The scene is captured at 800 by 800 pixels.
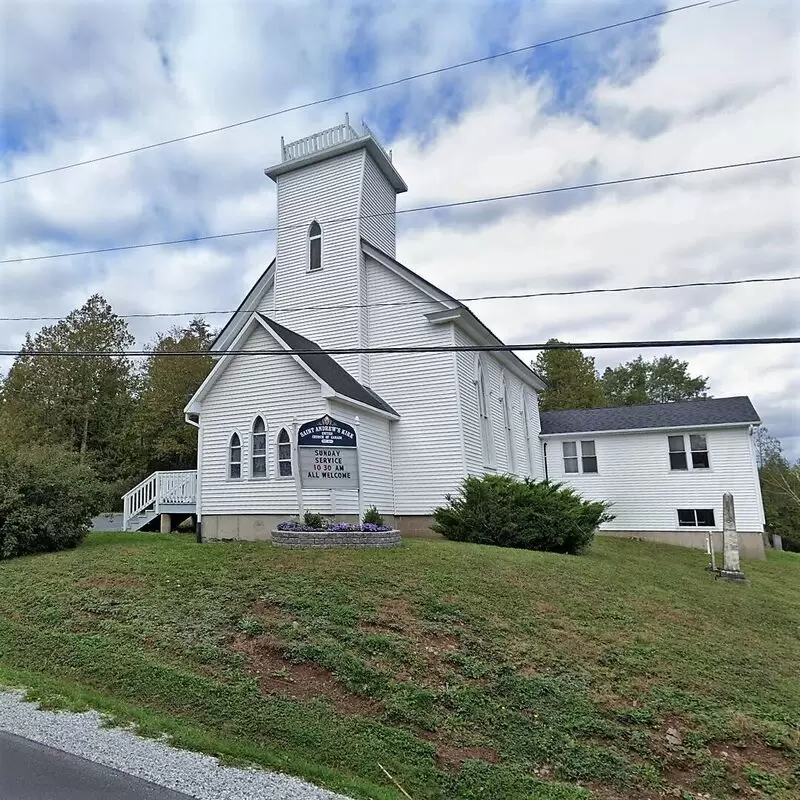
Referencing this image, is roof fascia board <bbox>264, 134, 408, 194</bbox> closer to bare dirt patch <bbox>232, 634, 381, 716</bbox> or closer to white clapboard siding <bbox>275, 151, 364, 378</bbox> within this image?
white clapboard siding <bbox>275, 151, 364, 378</bbox>

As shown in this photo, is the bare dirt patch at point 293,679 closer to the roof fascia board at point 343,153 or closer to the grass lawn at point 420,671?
the grass lawn at point 420,671

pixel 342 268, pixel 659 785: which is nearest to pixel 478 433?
pixel 342 268

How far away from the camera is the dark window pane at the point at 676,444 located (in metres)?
22.1

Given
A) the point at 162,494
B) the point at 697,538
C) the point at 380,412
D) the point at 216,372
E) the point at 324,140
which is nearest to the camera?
the point at 216,372

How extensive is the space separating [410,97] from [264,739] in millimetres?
9884

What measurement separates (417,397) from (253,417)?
4.81m

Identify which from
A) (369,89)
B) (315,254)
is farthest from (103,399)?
(369,89)

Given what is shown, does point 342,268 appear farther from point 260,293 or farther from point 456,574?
point 456,574

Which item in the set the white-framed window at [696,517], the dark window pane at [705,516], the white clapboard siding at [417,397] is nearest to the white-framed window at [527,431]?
the white-framed window at [696,517]

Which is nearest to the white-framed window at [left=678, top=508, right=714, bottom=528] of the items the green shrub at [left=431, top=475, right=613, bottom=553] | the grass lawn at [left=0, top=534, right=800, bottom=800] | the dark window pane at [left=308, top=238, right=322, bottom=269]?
the green shrub at [left=431, top=475, right=613, bottom=553]

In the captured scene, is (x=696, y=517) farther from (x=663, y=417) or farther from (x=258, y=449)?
(x=258, y=449)

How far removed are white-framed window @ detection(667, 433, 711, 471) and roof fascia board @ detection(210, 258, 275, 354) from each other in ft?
55.1

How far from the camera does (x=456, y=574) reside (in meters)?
8.95

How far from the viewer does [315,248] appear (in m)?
18.8
